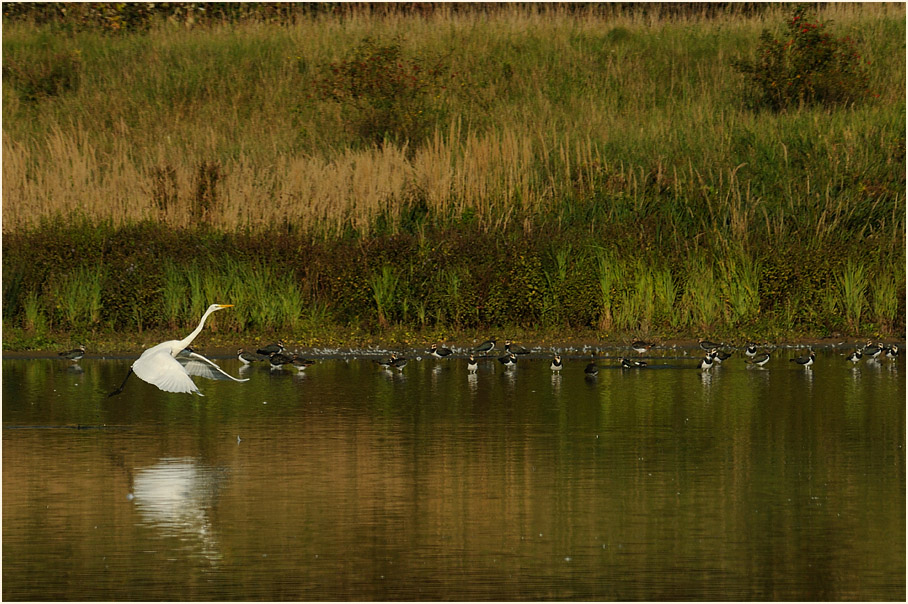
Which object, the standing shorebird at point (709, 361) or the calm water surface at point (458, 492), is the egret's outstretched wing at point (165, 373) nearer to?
the calm water surface at point (458, 492)

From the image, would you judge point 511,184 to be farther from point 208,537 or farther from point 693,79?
point 208,537

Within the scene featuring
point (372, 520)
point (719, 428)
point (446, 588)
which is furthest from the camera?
point (719, 428)

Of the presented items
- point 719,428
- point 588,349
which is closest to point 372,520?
point 719,428

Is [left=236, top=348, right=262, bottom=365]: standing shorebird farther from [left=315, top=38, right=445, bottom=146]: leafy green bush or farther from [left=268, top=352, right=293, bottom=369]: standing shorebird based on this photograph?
[left=315, top=38, right=445, bottom=146]: leafy green bush

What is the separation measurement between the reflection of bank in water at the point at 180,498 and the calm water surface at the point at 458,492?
0.08 ft

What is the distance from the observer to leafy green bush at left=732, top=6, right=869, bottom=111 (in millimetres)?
27938

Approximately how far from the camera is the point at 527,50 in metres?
33.5

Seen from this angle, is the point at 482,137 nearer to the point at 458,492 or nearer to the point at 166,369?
the point at 166,369

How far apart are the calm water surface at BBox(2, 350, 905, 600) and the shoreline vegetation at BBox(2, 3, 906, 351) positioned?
176 inches

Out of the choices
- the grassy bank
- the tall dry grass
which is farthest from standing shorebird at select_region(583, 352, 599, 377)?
the tall dry grass

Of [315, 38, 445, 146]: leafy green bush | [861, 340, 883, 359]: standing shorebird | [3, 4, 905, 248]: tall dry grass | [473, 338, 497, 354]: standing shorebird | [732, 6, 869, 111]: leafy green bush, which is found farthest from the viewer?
[732, 6, 869, 111]: leafy green bush

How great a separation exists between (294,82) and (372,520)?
2506 centimetres

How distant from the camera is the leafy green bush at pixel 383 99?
88.5 feet

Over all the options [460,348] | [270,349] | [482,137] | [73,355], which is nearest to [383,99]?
[482,137]
